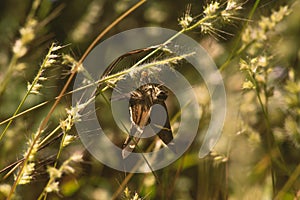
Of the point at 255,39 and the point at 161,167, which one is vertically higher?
the point at 255,39

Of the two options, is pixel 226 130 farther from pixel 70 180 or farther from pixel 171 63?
pixel 70 180

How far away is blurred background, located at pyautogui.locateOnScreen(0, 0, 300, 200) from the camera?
0.85 metres

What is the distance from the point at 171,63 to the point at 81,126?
187 mm

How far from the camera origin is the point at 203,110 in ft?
3.03

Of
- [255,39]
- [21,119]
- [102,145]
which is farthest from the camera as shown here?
[102,145]

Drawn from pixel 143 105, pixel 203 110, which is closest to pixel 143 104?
pixel 143 105

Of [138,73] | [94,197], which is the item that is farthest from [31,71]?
[138,73]

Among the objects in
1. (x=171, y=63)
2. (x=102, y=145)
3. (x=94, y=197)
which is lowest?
(x=94, y=197)

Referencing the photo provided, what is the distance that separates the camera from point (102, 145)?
1304 mm

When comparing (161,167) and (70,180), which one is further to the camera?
(70,180)

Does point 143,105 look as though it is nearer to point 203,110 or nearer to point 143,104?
point 143,104

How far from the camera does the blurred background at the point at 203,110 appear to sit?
33.3 inches

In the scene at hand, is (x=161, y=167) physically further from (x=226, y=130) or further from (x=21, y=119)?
(x=21, y=119)

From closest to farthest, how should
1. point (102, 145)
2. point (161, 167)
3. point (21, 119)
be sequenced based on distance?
point (161, 167), point (21, 119), point (102, 145)
